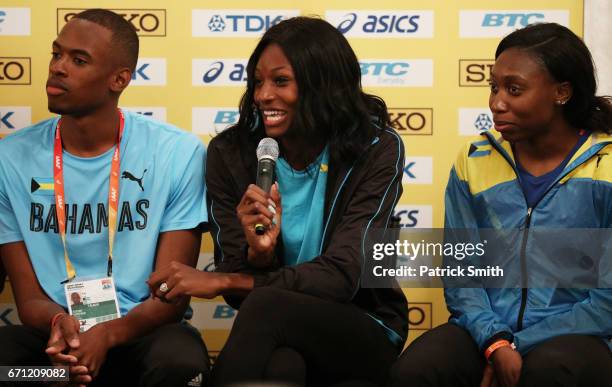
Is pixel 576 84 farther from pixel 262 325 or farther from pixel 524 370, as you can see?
pixel 262 325

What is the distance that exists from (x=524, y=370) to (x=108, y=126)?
1.58 metres

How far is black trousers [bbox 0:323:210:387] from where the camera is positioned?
2.53 m

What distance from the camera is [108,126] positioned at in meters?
3.07

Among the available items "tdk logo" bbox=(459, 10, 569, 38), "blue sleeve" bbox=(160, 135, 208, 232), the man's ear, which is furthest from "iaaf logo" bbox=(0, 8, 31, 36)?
"tdk logo" bbox=(459, 10, 569, 38)

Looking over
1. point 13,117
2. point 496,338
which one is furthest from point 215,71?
point 496,338

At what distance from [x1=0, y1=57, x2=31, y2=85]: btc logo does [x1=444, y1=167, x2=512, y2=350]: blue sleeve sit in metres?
1.86

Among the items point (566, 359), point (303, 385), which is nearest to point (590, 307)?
point (566, 359)

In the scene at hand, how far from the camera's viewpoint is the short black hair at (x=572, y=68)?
2.87 metres

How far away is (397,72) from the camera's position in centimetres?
374

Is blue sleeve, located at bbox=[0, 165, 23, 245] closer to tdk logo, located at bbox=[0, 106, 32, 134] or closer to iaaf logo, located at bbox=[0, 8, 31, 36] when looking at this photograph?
tdk logo, located at bbox=[0, 106, 32, 134]

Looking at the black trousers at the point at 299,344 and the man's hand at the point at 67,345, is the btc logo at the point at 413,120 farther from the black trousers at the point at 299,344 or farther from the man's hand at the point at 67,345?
the man's hand at the point at 67,345

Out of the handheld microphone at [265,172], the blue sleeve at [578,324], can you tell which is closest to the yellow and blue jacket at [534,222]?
the blue sleeve at [578,324]

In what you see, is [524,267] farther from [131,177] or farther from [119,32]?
[119,32]

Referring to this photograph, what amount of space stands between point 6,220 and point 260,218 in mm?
1039
